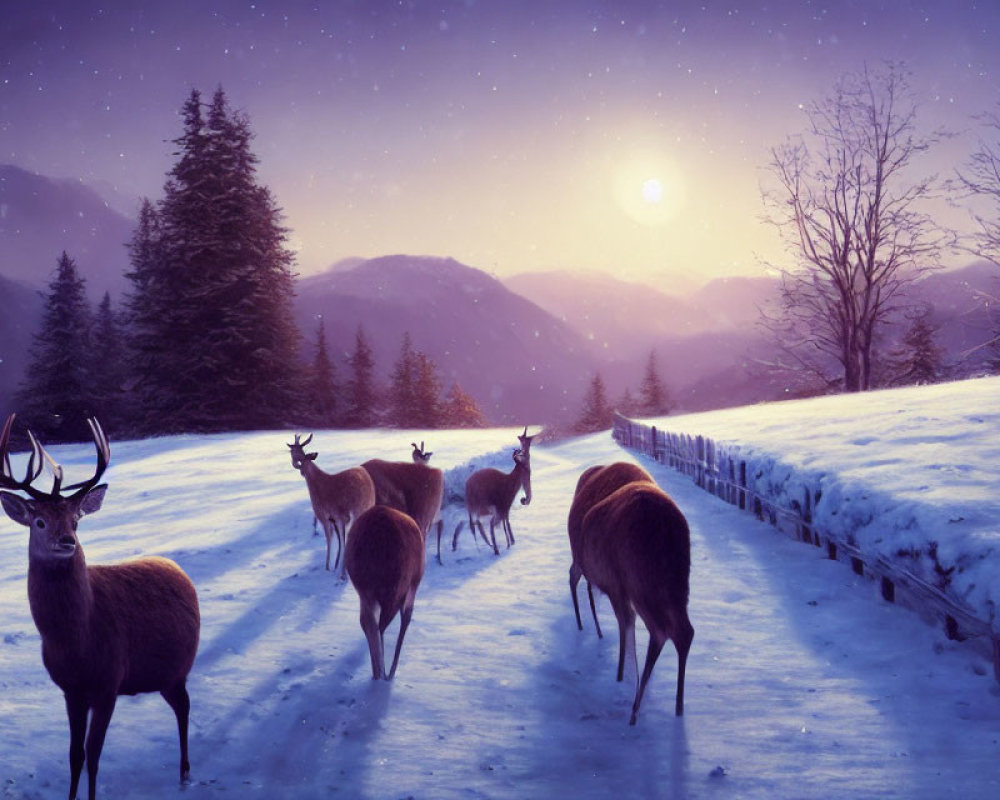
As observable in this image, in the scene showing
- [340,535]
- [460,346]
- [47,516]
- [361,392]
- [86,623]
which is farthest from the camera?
[460,346]

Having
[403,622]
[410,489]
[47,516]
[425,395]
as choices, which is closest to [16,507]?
[47,516]

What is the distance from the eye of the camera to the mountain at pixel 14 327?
95.9 metres

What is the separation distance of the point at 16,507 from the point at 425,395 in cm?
5451

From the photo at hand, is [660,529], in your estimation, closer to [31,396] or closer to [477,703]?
[477,703]

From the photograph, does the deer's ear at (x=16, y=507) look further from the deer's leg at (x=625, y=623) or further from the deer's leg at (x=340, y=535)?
the deer's leg at (x=340, y=535)

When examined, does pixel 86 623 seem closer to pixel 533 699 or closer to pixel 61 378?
pixel 533 699

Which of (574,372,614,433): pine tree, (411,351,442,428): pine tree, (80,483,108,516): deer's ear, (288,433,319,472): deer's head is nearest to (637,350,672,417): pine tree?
(574,372,614,433): pine tree

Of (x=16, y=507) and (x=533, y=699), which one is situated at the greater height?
(x=16, y=507)

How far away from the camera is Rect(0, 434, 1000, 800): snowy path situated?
4086mm

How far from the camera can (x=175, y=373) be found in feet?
109

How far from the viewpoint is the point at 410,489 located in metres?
9.77

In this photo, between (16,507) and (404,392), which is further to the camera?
(404,392)

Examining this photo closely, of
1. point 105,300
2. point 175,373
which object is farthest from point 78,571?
point 105,300

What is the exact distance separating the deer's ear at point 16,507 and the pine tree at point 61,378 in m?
38.4
